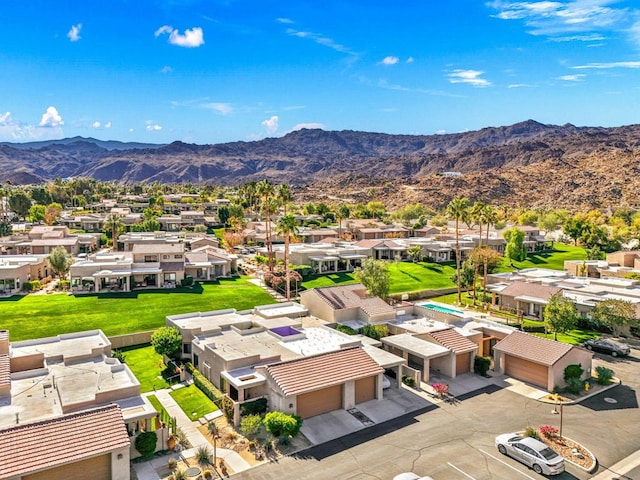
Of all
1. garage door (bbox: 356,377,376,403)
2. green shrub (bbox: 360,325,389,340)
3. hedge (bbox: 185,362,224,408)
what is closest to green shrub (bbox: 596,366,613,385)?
green shrub (bbox: 360,325,389,340)

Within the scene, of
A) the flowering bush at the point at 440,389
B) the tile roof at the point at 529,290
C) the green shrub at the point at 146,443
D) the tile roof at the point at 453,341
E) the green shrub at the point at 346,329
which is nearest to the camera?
the green shrub at the point at 146,443

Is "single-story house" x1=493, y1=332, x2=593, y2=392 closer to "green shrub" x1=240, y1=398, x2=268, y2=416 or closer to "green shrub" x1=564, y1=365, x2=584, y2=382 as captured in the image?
"green shrub" x1=564, y1=365, x2=584, y2=382

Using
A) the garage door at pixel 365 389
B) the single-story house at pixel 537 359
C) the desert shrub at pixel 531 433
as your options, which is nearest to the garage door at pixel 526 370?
the single-story house at pixel 537 359

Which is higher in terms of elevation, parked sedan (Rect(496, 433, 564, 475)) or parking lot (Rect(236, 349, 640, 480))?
parked sedan (Rect(496, 433, 564, 475))

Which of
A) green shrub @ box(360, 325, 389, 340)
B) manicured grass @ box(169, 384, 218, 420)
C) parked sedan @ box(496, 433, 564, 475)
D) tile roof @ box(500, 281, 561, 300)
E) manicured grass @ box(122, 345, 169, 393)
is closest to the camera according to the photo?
parked sedan @ box(496, 433, 564, 475)

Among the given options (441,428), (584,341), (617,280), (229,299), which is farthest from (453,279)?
(441,428)

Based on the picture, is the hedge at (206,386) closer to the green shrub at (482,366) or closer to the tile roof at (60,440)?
the tile roof at (60,440)
